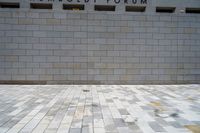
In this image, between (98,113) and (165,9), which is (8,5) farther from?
(98,113)

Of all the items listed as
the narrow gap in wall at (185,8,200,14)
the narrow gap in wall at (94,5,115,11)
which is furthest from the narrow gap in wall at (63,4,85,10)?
the narrow gap in wall at (185,8,200,14)

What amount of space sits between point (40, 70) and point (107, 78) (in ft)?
12.5

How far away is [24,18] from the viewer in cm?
1259

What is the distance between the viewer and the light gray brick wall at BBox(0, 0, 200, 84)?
496 inches

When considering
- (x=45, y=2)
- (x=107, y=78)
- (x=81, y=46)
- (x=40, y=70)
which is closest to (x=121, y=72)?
(x=107, y=78)

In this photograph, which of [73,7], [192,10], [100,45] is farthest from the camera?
[192,10]

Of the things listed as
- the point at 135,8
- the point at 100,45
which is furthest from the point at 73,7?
the point at 135,8

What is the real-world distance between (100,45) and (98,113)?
6.70 meters

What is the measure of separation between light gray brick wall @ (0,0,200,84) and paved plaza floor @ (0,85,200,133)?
130 inches

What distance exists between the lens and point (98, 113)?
673 cm

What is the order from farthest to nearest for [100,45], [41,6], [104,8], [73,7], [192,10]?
1. [192,10]
2. [104,8]
3. [73,7]
4. [41,6]
5. [100,45]

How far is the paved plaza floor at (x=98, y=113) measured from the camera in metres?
5.44

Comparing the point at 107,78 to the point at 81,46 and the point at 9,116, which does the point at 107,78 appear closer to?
the point at 81,46

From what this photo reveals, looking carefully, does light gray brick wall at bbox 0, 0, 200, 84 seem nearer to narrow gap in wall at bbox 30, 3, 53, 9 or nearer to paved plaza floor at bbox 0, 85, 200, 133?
narrow gap in wall at bbox 30, 3, 53, 9
